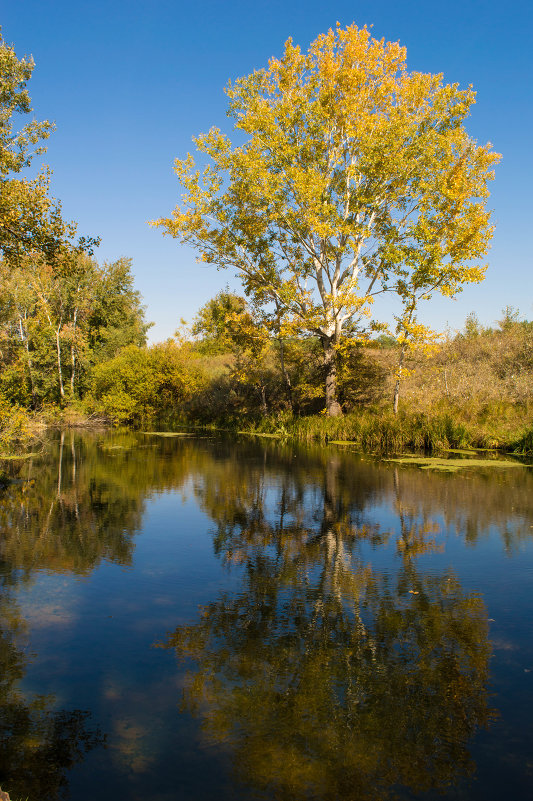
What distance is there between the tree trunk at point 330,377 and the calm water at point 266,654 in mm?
14952

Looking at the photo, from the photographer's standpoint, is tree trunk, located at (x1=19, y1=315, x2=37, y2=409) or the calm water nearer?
the calm water

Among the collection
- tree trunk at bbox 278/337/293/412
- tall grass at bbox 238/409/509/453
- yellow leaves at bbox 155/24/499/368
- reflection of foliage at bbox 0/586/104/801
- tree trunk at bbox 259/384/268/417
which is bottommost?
reflection of foliage at bbox 0/586/104/801

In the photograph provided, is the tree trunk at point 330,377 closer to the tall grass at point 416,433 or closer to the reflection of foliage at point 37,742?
the tall grass at point 416,433

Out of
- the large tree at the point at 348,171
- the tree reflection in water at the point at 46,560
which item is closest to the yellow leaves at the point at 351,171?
the large tree at the point at 348,171

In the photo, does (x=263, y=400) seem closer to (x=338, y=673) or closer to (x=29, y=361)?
(x=29, y=361)

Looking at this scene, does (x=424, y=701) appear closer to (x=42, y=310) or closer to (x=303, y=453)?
(x=303, y=453)

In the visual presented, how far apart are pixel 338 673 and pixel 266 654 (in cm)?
60

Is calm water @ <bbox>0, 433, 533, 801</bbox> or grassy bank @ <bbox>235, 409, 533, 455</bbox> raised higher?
grassy bank @ <bbox>235, 409, 533, 455</bbox>

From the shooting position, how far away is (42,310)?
3809 cm

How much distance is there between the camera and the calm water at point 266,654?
335cm

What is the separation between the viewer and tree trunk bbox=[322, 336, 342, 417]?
82.0 ft

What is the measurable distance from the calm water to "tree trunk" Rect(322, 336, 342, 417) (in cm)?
1495

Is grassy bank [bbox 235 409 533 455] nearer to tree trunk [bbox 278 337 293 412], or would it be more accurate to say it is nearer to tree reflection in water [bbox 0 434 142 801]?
Result: tree trunk [bbox 278 337 293 412]

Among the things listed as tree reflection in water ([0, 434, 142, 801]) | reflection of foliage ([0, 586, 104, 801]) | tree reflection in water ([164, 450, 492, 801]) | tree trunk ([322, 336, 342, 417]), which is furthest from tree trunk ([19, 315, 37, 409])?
reflection of foliage ([0, 586, 104, 801])
